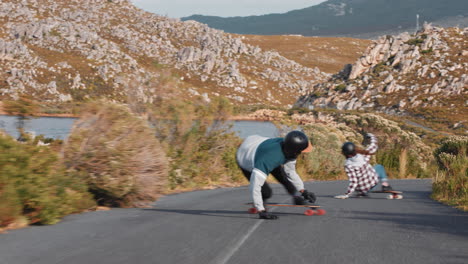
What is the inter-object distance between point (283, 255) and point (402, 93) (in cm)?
8839

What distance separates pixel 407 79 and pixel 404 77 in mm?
927

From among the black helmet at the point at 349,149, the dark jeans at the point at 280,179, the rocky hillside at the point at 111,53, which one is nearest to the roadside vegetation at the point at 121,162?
the black helmet at the point at 349,149

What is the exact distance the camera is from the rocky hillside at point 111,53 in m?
106

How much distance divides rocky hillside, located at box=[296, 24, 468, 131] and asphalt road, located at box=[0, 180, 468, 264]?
7091cm

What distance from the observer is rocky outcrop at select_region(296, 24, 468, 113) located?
85.2 metres

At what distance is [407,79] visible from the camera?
92.3 metres

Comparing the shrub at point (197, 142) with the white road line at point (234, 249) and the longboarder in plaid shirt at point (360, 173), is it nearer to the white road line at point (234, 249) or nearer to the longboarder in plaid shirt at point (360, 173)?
the longboarder in plaid shirt at point (360, 173)

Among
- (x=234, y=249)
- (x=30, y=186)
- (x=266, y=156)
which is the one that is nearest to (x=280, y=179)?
(x=266, y=156)

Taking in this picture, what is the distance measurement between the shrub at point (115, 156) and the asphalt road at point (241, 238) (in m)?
0.57

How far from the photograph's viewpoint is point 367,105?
86625 millimetres

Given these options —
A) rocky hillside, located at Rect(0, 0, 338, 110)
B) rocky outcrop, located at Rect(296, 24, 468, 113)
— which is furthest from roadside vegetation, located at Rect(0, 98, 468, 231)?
rocky hillside, located at Rect(0, 0, 338, 110)

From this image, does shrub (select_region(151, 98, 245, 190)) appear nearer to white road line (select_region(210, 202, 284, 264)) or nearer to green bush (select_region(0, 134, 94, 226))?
green bush (select_region(0, 134, 94, 226))

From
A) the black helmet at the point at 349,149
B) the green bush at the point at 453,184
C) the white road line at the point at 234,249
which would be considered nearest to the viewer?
the white road line at the point at 234,249

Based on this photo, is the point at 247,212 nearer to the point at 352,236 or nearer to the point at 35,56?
the point at 352,236
